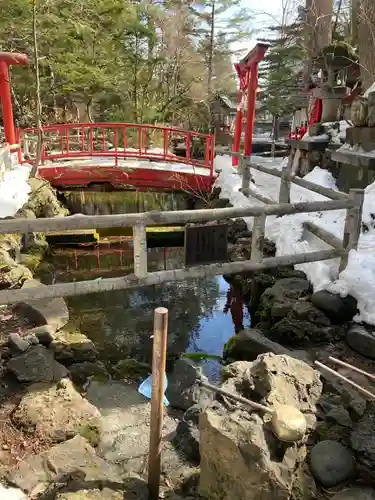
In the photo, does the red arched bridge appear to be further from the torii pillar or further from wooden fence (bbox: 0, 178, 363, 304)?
wooden fence (bbox: 0, 178, 363, 304)

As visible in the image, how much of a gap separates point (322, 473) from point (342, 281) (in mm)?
2598

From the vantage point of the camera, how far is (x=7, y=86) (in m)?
11.7

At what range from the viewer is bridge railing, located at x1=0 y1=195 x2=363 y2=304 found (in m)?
3.48

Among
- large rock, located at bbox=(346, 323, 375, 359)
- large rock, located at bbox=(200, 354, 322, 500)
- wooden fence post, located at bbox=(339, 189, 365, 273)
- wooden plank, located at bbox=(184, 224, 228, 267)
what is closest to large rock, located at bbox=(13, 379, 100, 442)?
large rock, located at bbox=(200, 354, 322, 500)

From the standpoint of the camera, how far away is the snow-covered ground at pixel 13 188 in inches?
326

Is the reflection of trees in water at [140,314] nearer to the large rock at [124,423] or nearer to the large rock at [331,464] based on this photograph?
the large rock at [124,423]

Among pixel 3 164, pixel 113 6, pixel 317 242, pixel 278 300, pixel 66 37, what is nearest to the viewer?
pixel 278 300

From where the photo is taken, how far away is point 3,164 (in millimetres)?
9695

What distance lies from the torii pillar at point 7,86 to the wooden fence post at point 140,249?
9.55 meters

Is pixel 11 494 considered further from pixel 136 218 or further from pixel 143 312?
pixel 143 312

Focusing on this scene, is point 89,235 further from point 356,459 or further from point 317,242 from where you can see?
point 356,459

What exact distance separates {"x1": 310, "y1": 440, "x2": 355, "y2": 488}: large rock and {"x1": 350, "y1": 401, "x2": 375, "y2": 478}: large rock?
7cm

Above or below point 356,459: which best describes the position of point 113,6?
above

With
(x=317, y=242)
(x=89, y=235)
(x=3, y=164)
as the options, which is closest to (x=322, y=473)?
(x=317, y=242)
